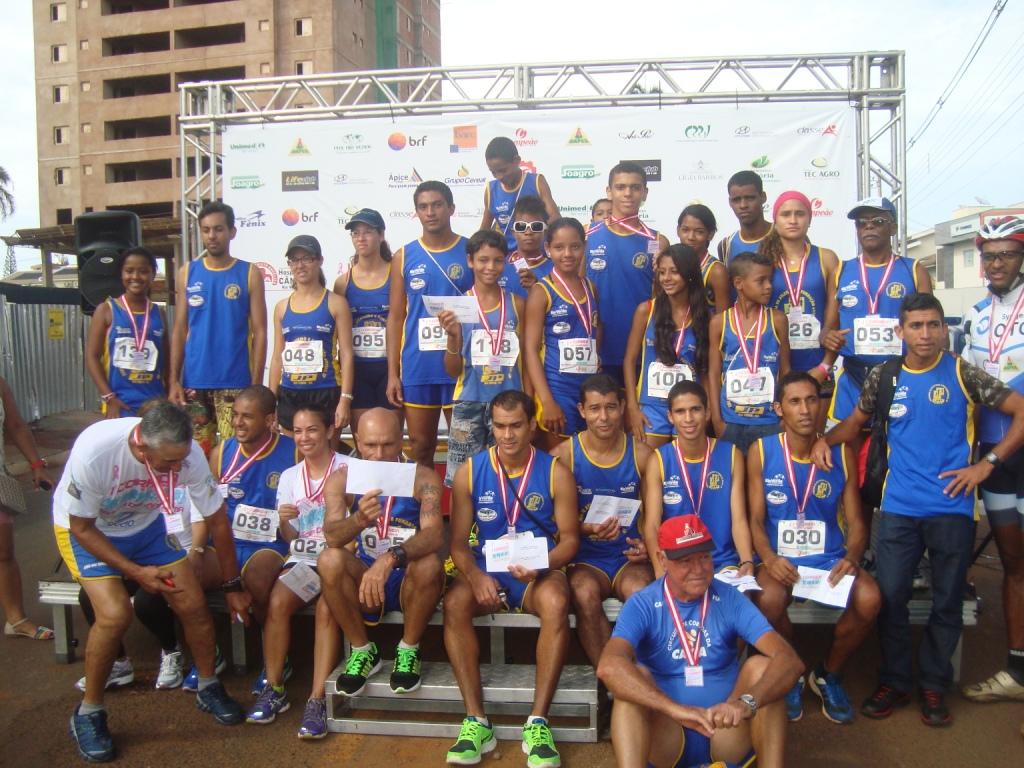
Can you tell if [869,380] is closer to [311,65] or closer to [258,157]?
[258,157]

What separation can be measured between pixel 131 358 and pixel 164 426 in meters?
2.14

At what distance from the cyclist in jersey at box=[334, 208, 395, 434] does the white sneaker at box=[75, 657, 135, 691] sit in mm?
1864

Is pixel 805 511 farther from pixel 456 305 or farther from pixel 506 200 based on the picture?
pixel 506 200

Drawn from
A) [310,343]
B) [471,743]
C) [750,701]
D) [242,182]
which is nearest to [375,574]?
[471,743]

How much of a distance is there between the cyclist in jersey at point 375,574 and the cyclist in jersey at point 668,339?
1353 mm

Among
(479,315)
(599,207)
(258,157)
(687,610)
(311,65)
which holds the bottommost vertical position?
(687,610)

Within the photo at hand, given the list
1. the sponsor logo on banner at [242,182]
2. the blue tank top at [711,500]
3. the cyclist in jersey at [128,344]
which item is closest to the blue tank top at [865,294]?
the blue tank top at [711,500]

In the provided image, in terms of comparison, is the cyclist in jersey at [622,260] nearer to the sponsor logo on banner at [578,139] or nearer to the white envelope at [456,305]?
the white envelope at [456,305]

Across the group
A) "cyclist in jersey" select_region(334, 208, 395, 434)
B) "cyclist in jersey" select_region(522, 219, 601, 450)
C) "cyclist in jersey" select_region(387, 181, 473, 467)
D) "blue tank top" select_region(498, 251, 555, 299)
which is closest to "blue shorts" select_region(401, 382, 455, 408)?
"cyclist in jersey" select_region(387, 181, 473, 467)

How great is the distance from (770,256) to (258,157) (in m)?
6.66

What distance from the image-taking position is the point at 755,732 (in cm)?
278

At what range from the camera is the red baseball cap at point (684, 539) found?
2.91 metres

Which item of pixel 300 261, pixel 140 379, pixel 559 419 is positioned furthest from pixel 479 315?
pixel 140 379

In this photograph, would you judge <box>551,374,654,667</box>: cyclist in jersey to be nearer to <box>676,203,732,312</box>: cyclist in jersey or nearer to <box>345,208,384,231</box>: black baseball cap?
<box>676,203,732,312</box>: cyclist in jersey
